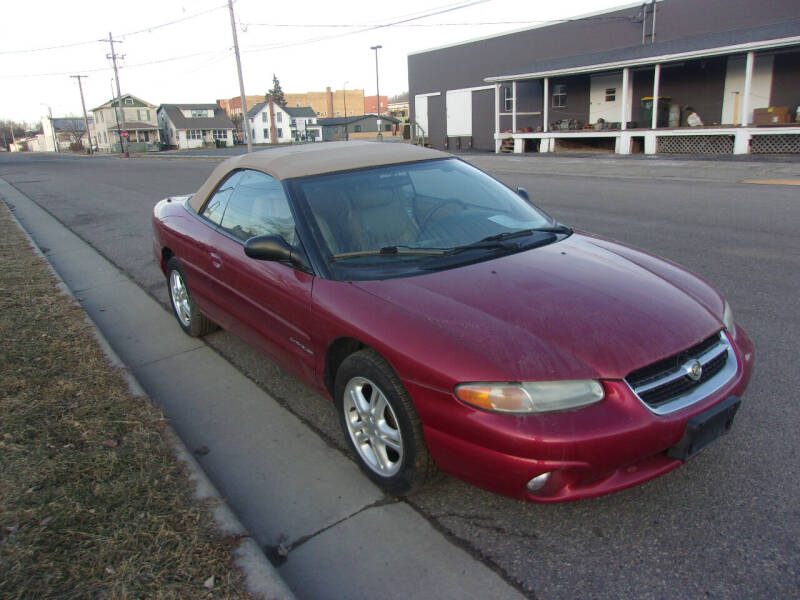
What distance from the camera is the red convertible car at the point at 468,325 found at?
7.43 ft

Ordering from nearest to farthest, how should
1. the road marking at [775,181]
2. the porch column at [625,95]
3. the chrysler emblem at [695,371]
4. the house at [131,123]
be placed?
the chrysler emblem at [695,371] → the road marking at [775,181] → the porch column at [625,95] → the house at [131,123]

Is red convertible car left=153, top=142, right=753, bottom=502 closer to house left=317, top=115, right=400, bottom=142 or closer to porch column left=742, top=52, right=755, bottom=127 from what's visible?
porch column left=742, top=52, right=755, bottom=127

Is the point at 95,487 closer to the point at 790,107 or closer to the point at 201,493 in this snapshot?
the point at 201,493

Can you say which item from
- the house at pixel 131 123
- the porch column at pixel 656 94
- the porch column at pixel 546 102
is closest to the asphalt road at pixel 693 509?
the porch column at pixel 656 94

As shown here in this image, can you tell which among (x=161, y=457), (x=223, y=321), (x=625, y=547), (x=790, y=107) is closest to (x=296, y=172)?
(x=223, y=321)

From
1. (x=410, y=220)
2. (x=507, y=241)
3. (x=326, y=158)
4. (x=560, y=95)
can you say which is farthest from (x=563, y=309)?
(x=560, y=95)

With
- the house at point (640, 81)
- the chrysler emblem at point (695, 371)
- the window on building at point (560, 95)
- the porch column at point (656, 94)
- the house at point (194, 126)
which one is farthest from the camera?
the house at point (194, 126)

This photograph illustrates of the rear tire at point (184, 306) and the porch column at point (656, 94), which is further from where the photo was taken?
the porch column at point (656, 94)

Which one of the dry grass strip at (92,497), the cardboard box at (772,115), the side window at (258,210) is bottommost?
the dry grass strip at (92,497)

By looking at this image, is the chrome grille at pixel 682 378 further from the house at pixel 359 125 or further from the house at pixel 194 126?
the house at pixel 194 126

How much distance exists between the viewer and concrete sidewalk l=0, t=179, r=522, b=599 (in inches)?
92.7

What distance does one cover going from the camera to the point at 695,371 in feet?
8.11

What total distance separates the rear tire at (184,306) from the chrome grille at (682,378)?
3.58 metres

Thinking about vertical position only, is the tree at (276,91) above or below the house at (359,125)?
above
